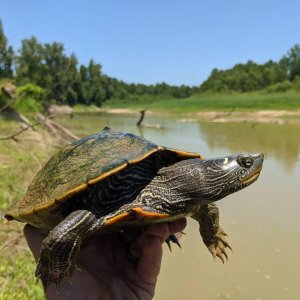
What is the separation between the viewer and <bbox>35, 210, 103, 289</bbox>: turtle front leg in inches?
68.7

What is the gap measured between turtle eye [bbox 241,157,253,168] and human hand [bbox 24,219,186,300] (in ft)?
1.65

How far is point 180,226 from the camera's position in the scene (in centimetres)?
217

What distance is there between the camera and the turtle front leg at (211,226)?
7.80ft

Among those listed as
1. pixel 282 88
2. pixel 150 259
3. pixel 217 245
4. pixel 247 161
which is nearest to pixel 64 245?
pixel 150 259

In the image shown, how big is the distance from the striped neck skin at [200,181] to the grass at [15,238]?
1.57m

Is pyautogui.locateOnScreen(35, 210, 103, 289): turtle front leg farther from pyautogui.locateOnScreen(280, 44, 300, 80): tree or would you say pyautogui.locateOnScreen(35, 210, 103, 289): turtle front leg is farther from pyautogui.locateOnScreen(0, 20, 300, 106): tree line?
pyautogui.locateOnScreen(280, 44, 300, 80): tree

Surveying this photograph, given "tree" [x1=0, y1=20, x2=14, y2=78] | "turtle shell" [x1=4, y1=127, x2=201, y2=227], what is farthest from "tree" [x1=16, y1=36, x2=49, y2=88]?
"turtle shell" [x1=4, y1=127, x2=201, y2=227]

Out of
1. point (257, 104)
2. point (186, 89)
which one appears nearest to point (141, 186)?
point (257, 104)

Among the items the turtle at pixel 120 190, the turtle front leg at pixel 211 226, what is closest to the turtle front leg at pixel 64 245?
the turtle at pixel 120 190

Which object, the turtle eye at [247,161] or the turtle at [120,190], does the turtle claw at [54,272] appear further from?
the turtle eye at [247,161]

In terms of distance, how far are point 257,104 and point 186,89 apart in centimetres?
4802

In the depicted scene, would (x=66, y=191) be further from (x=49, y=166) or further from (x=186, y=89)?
(x=186, y=89)

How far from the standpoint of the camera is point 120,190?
6.59 feet

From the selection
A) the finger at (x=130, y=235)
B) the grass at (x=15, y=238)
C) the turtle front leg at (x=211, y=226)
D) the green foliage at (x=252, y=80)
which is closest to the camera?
the finger at (x=130, y=235)
